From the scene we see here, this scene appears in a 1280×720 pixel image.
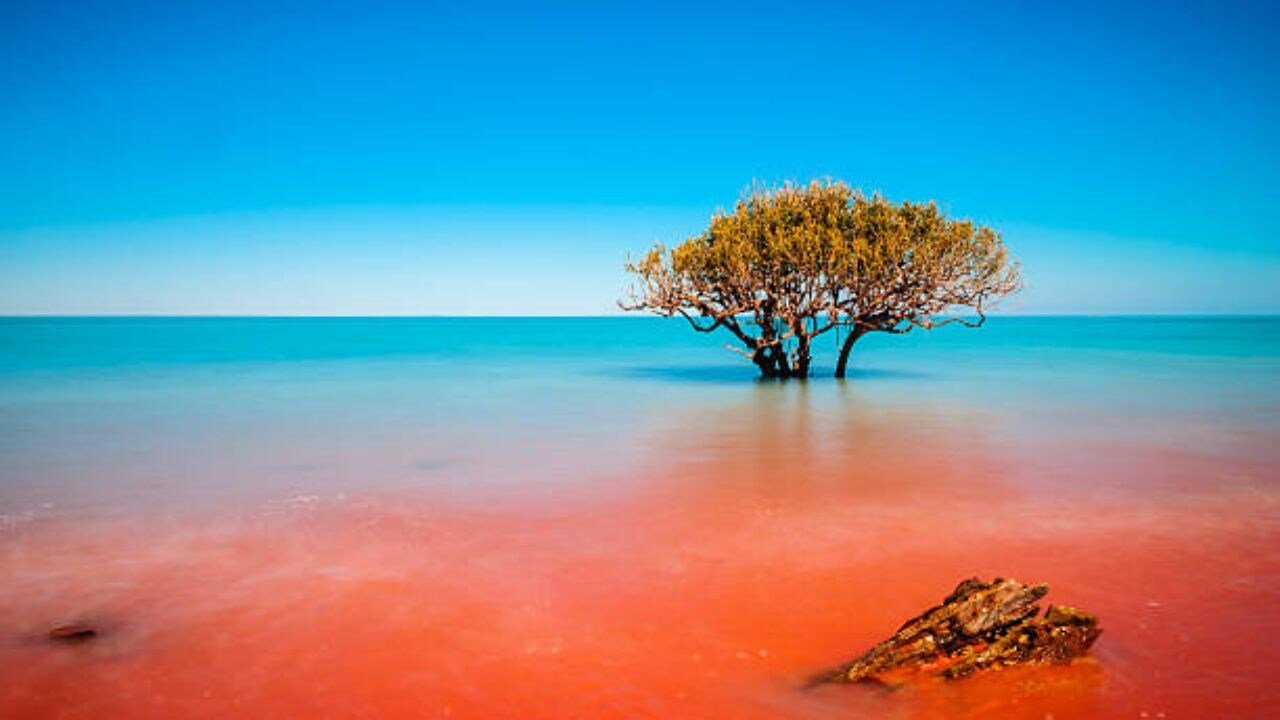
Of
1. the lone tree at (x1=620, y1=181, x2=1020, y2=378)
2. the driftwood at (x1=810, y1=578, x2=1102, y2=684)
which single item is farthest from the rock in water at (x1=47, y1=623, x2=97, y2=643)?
the lone tree at (x1=620, y1=181, x2=1020, y2=378)

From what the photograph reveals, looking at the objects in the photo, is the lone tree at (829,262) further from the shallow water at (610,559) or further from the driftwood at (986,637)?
the driftwood at (986,637)

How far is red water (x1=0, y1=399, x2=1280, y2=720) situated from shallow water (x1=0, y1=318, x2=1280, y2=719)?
36 millimetres

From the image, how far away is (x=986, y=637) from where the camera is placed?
579 centimetres

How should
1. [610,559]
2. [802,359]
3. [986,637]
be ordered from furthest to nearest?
[802,359] → [610,559] → [986,637]

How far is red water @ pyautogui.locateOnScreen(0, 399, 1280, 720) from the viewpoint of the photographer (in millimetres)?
5672

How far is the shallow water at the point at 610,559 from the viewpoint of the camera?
579 centimetres

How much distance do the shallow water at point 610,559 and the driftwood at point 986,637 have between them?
16cm

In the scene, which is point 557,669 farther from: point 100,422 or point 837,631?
point 100,422

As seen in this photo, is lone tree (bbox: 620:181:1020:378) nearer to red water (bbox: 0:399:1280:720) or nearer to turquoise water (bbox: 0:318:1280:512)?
turquoise water (bbox: 0:318:1280:512)

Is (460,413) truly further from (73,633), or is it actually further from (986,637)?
(986,637)

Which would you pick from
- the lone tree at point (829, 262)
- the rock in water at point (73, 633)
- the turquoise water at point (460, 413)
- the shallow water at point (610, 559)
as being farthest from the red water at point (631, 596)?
the lone tree at point (829, 262)

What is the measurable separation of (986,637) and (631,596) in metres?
3.19

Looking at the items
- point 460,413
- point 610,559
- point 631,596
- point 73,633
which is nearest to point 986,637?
point 631,596

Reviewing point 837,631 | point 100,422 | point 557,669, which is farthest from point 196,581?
point 100,422
